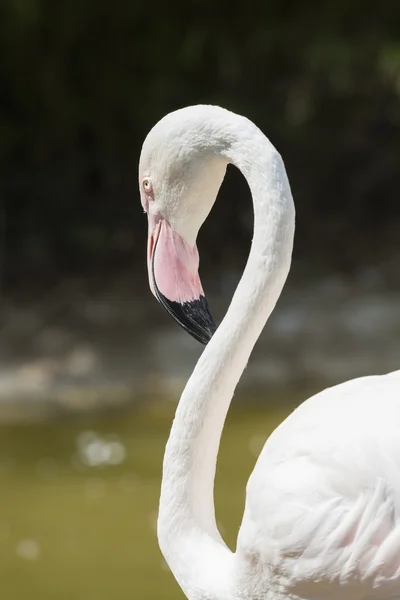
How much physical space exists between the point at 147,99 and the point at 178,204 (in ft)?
15.3

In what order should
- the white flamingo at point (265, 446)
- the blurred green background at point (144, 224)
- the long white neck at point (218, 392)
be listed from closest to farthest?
the white flamingo at point (265, 446), the long white neck at point (218, 392), the blurred green background at point (144, 224)

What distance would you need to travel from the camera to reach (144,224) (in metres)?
7.63

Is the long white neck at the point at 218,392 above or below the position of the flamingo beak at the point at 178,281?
below

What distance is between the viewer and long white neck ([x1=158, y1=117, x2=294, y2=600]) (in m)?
2.26

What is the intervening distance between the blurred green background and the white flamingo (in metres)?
1.94

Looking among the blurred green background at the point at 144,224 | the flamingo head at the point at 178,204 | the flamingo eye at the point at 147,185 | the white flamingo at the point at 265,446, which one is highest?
the blurred green background at the point at 144,224

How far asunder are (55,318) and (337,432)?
14.6 ft

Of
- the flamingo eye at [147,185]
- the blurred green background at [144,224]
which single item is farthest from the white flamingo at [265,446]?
the blurred green background at [144,224]

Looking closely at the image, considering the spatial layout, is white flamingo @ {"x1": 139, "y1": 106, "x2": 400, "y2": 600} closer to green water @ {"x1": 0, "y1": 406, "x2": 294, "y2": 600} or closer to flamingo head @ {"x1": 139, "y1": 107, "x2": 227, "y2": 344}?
flamingo head @ {"x1": 139, "y1": 107, "x2": 227, "y2": 344}

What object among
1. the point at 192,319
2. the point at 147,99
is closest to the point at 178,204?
the point at 192,319

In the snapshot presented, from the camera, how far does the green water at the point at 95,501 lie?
375 centimetres

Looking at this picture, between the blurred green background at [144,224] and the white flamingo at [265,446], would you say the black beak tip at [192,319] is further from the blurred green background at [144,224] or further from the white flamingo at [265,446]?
the blurred green background at [144,224]

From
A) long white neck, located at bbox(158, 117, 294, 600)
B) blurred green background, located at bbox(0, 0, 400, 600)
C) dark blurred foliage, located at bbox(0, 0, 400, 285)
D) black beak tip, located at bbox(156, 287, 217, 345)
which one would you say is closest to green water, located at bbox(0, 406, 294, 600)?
blurred green background, located at bbox(0, 0, 400, 600)

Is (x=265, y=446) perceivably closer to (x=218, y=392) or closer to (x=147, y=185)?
(x=218, y=392)
